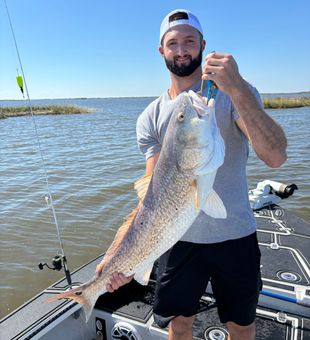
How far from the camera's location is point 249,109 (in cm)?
199

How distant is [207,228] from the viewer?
2.47 metres

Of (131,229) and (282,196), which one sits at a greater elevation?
(131,229)

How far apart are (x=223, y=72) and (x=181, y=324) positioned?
1931 millimetres

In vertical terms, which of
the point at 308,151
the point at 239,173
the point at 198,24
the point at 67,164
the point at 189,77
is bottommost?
the point at 308,151

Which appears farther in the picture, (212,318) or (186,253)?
(212,318)

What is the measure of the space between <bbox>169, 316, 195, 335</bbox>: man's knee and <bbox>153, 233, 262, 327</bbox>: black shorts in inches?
3.2

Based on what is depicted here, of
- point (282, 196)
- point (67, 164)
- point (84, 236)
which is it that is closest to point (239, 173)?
point (282, 196)

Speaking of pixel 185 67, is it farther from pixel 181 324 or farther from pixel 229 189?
pixel 181 324

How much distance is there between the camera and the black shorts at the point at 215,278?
2.46m

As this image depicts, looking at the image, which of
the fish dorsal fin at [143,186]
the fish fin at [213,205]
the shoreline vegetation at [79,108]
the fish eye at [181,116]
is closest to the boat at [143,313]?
the fish dorsal fin at [143,186]

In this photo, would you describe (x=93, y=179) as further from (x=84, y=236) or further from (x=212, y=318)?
(x=212, y=318)

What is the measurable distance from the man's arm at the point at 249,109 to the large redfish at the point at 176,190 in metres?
0.15

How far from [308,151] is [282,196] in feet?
31.2

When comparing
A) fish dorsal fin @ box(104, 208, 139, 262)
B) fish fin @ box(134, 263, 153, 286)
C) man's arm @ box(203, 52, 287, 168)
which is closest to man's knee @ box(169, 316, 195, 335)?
fish fin @ box(134, 263, 153, 286)
